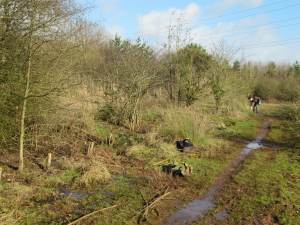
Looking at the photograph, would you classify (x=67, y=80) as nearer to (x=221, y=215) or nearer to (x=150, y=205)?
(x=150, y=205)

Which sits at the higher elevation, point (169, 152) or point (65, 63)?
point (65, 63)

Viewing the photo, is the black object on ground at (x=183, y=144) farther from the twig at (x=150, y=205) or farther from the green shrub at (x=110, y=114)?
the twig at (x=150, y=205)

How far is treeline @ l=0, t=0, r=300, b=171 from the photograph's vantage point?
11.5m

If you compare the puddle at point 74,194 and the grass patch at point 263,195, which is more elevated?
the puddle at point 74,194

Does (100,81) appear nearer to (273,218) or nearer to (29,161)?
(29,161)

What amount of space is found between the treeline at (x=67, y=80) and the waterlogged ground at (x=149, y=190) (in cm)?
147

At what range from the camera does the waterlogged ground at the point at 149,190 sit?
9055mm

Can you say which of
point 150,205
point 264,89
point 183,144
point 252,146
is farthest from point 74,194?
point 264,89

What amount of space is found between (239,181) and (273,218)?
128 inches

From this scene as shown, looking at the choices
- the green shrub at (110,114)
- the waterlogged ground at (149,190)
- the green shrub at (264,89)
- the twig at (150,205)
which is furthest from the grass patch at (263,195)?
the green shrub at (264,89)

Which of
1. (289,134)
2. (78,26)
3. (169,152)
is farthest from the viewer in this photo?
(289,134)

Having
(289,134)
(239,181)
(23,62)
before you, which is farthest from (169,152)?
(289,134)

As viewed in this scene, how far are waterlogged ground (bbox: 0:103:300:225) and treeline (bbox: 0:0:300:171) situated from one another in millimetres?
1471

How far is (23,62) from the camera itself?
1167 centimetres
